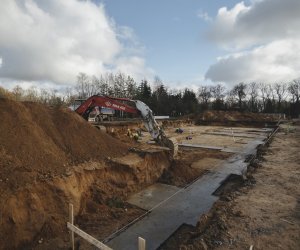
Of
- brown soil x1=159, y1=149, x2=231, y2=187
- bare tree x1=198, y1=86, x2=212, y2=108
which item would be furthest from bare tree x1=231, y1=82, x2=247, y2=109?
brown soil x1=159, y1=149, x2=231, y2=187

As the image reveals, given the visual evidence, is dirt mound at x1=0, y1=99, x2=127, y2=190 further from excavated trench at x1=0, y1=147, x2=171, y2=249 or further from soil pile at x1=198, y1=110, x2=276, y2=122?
soil pile at x1=198, y1=110, x2=276, y2=122

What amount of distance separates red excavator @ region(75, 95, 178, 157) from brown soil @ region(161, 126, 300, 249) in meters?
4.47

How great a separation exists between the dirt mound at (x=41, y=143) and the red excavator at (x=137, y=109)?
1765 mm

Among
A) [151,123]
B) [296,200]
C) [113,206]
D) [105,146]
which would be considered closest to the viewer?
[296,200]

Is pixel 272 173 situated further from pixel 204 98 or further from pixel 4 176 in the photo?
pixel 204 98

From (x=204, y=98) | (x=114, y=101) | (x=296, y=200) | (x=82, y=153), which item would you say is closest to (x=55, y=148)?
(x=82, y=153)

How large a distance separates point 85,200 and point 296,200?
20.9 ft

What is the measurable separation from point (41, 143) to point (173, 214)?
15.8 feet

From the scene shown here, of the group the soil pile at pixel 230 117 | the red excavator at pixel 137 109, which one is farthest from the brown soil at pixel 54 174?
the soil pile at pixel 230 117

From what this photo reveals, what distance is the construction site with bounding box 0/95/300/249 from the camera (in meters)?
5.93

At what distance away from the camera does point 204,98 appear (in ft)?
263

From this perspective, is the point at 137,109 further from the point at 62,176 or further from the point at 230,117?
the point at 230,117

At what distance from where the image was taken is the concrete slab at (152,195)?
857cm

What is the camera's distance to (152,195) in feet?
30.7
